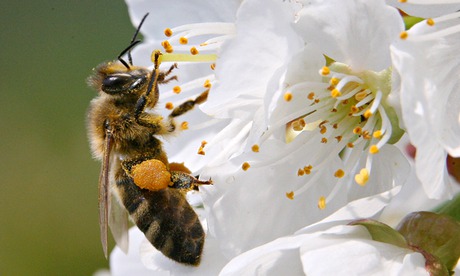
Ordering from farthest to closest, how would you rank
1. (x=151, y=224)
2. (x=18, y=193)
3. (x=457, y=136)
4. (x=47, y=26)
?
(x=47, y=26) < (x=18, y=193) < (x=151, y=224) < (x=457, y=136)

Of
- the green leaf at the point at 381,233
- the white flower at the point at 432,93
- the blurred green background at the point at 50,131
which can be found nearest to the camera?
the white flower at the point at 432,93

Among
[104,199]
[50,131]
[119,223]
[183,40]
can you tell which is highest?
[183,40]

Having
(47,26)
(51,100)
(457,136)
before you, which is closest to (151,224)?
(457,136)

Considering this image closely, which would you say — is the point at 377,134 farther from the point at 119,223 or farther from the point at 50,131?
the point at 50,131

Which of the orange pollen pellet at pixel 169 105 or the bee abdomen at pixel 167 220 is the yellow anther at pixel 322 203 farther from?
the orange pollen pellet at pixel 169 105

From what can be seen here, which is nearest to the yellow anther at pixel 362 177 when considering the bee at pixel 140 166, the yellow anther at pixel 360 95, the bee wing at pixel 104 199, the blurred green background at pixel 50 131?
the yellow anther at pixel 360 95

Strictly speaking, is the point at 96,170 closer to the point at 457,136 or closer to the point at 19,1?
the point at 19,1

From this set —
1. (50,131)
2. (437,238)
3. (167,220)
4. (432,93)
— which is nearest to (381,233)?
(437,238)
